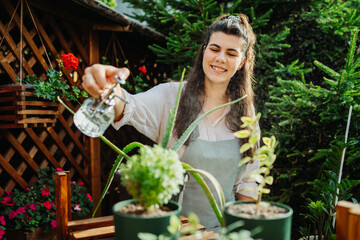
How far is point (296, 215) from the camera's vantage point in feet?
10.0

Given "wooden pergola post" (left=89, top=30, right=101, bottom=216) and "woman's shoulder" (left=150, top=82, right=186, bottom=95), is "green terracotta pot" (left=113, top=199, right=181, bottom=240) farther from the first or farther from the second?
"wooden pergola post" (left=89, top=30, right=101, bottom=216)

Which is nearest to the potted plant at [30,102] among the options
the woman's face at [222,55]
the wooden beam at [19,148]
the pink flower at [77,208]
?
the wooden beam at [19,148]

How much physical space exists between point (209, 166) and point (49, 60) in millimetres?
1593

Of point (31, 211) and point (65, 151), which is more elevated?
point (65, 151)

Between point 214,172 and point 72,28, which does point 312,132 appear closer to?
point 214,172

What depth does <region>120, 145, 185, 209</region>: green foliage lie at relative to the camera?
0.66 meters

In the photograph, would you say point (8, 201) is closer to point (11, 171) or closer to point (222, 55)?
point (11, 171)

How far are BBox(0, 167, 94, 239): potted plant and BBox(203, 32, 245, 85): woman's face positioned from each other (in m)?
1.69

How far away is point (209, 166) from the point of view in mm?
1522

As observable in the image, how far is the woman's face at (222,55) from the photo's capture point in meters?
1.49

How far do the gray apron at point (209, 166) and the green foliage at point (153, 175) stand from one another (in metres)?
0.81

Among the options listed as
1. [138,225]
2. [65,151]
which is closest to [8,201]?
[65,151]

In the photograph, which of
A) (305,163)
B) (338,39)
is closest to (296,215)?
(305,163)

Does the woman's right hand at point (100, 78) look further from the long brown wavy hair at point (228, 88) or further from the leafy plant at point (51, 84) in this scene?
the leafy plant at point (51, 84)
